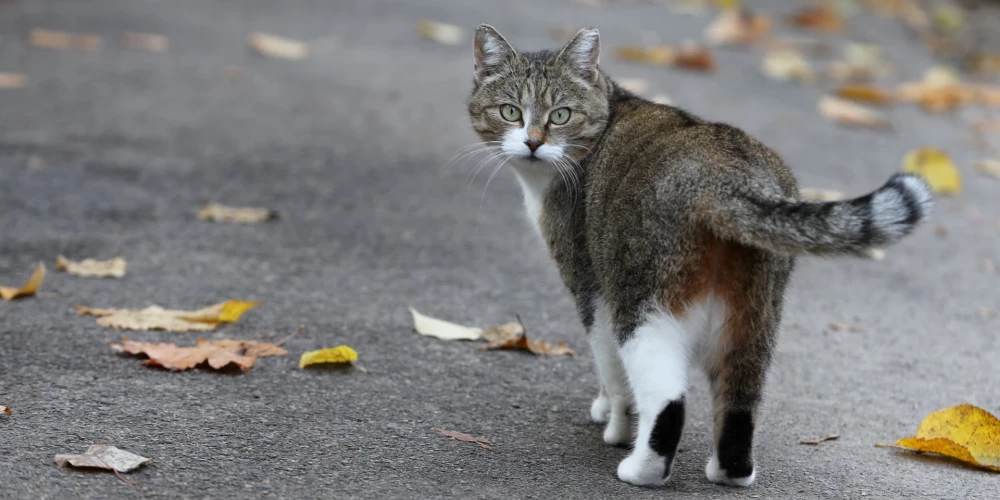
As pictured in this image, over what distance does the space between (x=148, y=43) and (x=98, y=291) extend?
4.85 meters

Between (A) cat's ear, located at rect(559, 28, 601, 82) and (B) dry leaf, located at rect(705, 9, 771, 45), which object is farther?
(B) dry leaf, located at rect(705, 9, 771, 45)

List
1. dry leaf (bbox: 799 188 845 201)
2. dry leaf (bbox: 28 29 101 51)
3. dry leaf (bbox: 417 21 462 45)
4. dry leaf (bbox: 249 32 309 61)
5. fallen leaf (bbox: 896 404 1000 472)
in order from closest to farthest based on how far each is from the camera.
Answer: fallen leaf (bbox: 896 404 1000 472)
dry leaf (bbox: 799 188 845 201)
dry leaf (bbox: 28 29 101 51)
dry leaf (bbox: 249 32 309 61)
dry leaf (bbox: 417 21 462 45)

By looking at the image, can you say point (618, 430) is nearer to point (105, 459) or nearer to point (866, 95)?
point (105, 459)

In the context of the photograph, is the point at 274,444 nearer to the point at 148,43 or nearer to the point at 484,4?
the point at 148,43

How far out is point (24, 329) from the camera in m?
3.93

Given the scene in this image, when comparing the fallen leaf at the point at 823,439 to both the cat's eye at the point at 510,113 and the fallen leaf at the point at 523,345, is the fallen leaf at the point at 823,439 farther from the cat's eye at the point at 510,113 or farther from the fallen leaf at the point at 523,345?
the cat's eye at the point at 510,113

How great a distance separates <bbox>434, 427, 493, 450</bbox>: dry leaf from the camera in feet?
10.9

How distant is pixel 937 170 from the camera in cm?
668

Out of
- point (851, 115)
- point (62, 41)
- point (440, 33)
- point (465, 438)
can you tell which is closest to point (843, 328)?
point (465, 438)

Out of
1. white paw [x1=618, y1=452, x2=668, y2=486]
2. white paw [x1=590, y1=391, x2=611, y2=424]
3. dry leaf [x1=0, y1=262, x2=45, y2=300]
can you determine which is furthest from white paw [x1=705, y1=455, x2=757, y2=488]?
dry leaf [x1=0, y1=262, x2=45, y2=300]

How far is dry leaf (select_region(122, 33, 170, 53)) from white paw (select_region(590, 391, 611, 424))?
6163 millimetres

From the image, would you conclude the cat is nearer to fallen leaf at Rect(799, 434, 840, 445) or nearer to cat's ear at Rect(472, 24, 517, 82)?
fallen leaf at Rect(799, 434, 840, 445)

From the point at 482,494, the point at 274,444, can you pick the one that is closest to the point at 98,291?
the point at 274,444

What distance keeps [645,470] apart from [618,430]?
44cm
